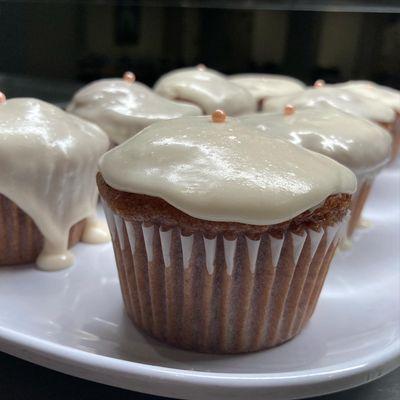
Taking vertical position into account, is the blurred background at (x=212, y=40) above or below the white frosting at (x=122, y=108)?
below

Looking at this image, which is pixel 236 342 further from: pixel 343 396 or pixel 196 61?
pixel 196 61

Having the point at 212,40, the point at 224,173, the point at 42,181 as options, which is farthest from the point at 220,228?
the point at 212,40

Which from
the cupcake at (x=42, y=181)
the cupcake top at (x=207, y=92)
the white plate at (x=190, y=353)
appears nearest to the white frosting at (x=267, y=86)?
the cupcake top at (x=207, y=92)

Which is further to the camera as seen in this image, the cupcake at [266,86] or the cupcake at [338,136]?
the cupcake at [266,86]

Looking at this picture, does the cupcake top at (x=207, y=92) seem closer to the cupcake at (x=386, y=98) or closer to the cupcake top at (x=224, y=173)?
the cupcake at (x=386, y=98)

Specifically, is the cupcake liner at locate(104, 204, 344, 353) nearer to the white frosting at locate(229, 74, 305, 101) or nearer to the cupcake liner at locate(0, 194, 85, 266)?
the cupcake liner at locate(0, 194, 85, 266)

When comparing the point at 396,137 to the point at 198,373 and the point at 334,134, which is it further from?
the point at 198,373

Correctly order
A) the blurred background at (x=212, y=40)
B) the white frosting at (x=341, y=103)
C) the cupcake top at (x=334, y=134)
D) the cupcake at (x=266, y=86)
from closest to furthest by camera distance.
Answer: the cupcake top at (x=334, y=134) < the white frosting at (x=341, y=103) < the cupcake at (x=266, y=86) < the blurred background at (x=212, y=40)
